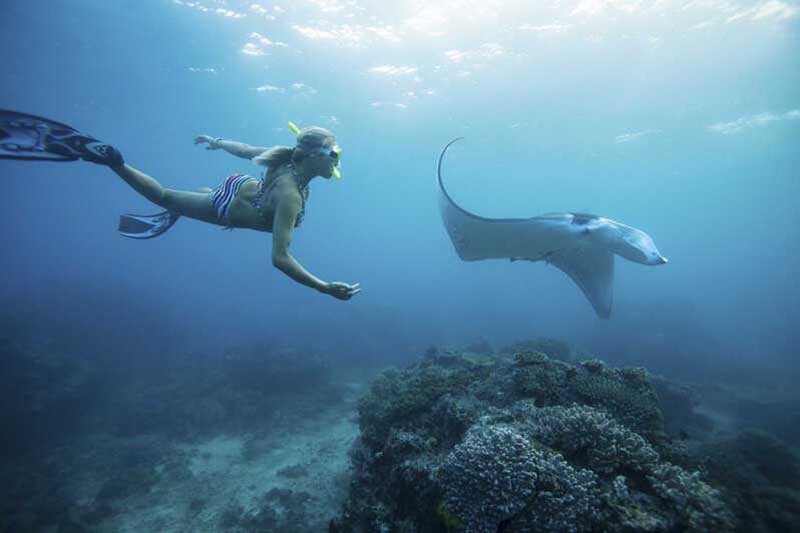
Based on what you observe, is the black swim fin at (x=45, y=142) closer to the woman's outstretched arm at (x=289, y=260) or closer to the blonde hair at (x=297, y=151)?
the blonde hair at (x=297, y=151)

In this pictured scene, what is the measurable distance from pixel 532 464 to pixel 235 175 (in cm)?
462

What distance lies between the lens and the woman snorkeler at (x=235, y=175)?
12.2 ft

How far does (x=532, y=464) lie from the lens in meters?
2.93

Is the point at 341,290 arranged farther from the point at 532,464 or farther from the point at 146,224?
the point at 146,224

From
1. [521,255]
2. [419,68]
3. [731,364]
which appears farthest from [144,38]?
[731,364]

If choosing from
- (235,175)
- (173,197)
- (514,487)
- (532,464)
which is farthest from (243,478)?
(532,464)

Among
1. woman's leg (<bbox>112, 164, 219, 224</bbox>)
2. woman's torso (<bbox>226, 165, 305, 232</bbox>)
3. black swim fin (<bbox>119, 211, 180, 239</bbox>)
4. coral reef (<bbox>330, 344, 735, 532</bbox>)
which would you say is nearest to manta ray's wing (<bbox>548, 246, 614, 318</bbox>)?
coral reef (<bbox>330, 344, 735, 532</bbox>)

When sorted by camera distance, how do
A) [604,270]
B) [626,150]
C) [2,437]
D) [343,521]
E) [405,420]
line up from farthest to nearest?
[626,150], [2,437], [604,270], [405,420], [343,521]

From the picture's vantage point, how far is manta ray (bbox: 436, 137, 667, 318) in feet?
19.1

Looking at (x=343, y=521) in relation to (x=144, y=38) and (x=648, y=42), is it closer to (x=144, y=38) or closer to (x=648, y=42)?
(x=648, y=42)

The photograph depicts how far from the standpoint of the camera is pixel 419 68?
23656 millimetres

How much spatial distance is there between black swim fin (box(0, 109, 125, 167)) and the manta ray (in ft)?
15.9

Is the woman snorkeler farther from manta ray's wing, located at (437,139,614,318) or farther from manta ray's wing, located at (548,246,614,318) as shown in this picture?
manta ray's wing, located at (548,246,614,318)

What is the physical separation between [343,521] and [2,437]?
13488 mm
